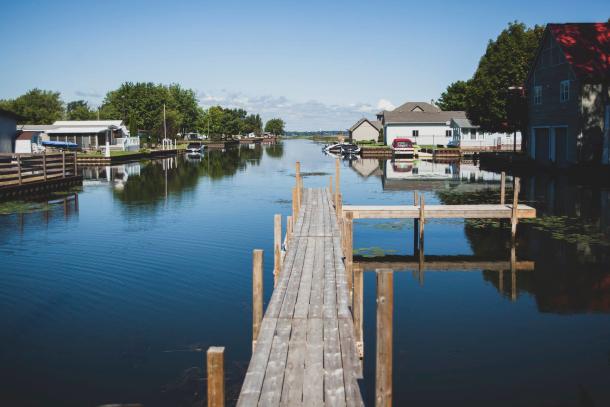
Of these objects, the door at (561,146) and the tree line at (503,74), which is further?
the tree line at (503,74)

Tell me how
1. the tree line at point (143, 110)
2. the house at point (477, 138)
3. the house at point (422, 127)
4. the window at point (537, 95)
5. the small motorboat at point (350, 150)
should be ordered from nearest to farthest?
the window at point (537, 95), the house at point (477, 138), the small motorboat at point (350, 150), the house at point (422, 127), the tree line at point (143, 110)

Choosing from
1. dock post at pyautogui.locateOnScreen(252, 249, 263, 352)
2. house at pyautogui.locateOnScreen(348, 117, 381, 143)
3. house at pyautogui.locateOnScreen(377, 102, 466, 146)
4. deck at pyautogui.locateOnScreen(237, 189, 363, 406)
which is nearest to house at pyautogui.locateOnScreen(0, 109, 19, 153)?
deck at pyautogui.locateOnScreen(237, 189, 363, 406)

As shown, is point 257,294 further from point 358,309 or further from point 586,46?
point 586,46

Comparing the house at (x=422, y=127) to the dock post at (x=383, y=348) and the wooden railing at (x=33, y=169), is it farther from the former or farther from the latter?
the dock post at (x=383, y=348)

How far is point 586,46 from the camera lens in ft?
158

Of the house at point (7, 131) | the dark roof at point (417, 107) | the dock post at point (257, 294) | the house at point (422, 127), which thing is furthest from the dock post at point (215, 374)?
the dark roof at point (417, 107)

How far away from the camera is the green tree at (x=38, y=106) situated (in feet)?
457

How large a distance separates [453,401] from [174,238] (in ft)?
55.5

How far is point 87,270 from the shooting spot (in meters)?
19.7

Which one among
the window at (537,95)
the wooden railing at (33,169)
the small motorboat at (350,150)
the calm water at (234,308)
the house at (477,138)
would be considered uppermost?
the window at (537,95)

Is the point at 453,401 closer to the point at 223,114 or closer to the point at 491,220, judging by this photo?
the point at 491,220

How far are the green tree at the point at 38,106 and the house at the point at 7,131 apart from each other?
83821 mm

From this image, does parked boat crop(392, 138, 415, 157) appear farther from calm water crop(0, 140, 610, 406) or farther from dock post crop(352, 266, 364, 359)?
dock post crop(352, 266, 364, 359)

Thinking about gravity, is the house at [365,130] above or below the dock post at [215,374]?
above
